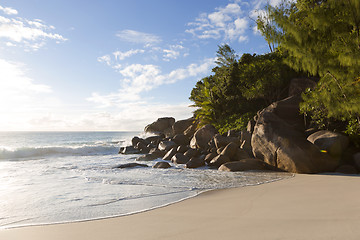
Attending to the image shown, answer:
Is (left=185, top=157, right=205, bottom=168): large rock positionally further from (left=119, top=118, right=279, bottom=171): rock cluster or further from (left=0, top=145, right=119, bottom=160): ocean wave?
(left=0, top=145, right=119, bottom=160): ocean wave

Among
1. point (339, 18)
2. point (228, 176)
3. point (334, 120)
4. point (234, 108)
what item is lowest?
point (228, 176)

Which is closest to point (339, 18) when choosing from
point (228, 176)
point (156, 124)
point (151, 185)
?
point (228, 176)

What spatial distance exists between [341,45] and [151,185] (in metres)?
7.89

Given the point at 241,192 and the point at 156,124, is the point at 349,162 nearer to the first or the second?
the point at 241,192

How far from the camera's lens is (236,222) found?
3.72 meters

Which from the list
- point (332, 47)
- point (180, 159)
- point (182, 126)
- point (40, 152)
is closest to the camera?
point (332, 47)

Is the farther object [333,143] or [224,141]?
[224,141]

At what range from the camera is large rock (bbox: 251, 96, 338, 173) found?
8.99 meters

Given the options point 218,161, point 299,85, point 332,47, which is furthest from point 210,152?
point 332,47

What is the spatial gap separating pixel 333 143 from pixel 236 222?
7.79 metres

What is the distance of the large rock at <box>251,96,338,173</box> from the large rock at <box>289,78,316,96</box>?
390 cm

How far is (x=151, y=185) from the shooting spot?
747cm

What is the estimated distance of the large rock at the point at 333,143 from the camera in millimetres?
9484

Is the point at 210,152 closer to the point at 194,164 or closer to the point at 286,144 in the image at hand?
the point at 194,164
